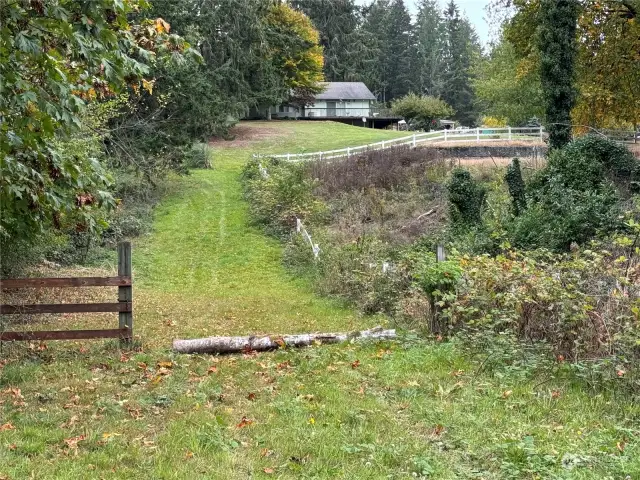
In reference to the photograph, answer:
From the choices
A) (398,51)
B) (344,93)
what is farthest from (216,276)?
(398,51)

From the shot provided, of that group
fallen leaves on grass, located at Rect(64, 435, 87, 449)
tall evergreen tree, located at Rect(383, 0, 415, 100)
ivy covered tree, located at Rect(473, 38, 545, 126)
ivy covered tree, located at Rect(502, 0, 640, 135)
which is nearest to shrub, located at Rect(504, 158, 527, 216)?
ivy covered tree, located at Rect(502, 0, 640, 135)

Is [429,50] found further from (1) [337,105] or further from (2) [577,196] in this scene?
(2) [577,196]

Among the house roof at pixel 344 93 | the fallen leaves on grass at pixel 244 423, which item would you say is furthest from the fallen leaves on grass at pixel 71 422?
the house roof at pixel 344 93

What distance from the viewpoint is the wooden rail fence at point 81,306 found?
7.77 m

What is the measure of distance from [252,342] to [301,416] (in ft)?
9.72

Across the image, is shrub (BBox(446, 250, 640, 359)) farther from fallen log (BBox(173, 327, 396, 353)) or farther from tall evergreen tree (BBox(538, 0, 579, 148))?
tall evergreen tree (BBox(538, 0, 579, 148))

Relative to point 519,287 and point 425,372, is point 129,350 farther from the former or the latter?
point 519,287

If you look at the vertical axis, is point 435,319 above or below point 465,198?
below

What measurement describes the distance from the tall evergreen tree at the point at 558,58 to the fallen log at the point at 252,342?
17.8 meters

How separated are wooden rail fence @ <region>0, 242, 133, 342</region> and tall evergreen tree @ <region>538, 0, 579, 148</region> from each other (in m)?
19.6

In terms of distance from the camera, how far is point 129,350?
8.20 metres

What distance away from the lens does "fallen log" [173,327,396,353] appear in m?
8.19

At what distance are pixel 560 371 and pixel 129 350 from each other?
5470 millimetres

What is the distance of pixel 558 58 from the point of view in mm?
23750
